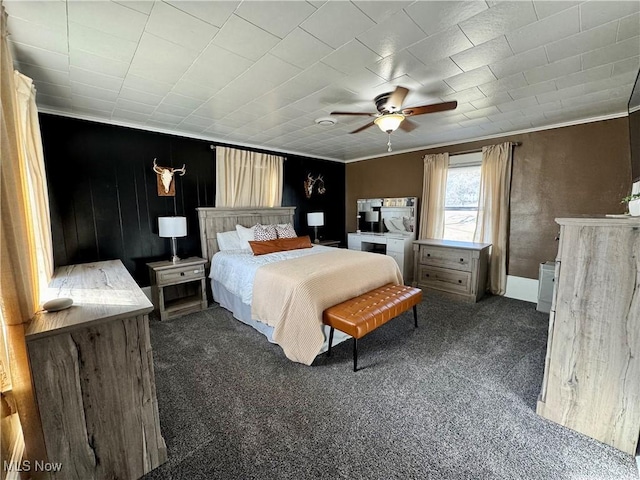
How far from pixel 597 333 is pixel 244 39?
2793 mm

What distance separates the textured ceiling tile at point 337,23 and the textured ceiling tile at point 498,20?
0.60 m

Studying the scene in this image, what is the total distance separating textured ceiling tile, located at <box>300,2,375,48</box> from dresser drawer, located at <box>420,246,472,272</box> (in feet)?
10.7

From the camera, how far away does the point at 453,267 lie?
13.0ft

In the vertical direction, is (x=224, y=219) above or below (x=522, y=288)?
above

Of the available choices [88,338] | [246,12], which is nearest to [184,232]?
[88,338]

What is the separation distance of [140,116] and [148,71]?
129 centimetres

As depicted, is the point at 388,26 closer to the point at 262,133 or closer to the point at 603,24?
the point at 603,24

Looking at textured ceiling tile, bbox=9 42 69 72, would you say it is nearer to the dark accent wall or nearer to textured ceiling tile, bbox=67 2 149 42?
textured ceiling tile, bbox=67 2 149 42

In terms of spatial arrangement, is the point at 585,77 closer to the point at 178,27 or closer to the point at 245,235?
A: the point at 178,27

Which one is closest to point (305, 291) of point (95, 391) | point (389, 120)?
point (95, 391)

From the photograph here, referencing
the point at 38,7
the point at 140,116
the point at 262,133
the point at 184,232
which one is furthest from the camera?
the point at 262,133

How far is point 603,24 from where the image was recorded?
60.2 inches

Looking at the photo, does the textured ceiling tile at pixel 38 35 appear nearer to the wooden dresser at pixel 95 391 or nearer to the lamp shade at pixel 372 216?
the wooden dresser at pixel 95 391

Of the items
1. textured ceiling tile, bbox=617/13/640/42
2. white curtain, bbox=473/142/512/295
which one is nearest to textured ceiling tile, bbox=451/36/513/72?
textured ceiling tile, bbox=617/13/640/42
